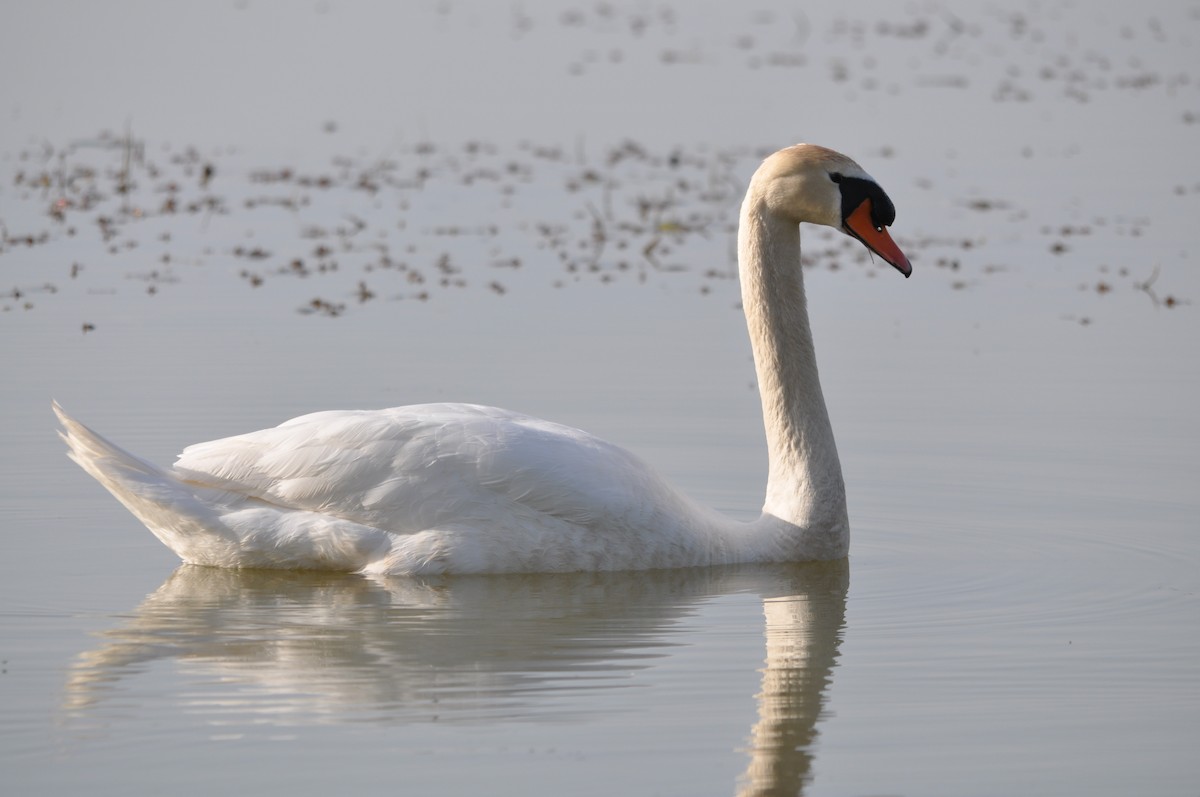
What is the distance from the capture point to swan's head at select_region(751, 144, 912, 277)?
9.45 metres

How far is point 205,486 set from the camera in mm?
8812

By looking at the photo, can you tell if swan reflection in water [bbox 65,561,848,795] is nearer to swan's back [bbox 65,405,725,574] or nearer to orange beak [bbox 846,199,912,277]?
swan's back [bbox 65,405,725,574]

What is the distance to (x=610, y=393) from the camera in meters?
12.0

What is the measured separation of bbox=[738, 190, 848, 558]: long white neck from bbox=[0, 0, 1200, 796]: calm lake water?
0.39 meters

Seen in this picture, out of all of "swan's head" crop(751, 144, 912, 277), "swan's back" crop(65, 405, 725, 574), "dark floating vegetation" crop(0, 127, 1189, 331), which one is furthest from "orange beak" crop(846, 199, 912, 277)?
"dark floating vegetation" crop(0, 127, 1189, 331)

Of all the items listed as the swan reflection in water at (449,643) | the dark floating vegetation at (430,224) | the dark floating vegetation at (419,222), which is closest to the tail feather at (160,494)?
the swan reflection in water at (449,643)

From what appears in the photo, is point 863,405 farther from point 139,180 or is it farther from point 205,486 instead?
point 139,180

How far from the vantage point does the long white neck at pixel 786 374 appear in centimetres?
947

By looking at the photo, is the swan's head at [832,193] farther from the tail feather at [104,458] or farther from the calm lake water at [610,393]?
the tail feather at [104,458]

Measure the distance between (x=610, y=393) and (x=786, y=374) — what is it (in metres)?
2.45

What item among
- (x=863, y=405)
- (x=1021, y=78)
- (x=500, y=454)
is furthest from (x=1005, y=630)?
(x=1021, y=78)

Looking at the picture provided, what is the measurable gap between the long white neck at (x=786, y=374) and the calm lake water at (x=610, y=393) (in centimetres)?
39

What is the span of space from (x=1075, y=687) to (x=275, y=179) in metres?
12.8

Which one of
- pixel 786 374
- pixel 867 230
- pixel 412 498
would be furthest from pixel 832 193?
pixel 412 498
